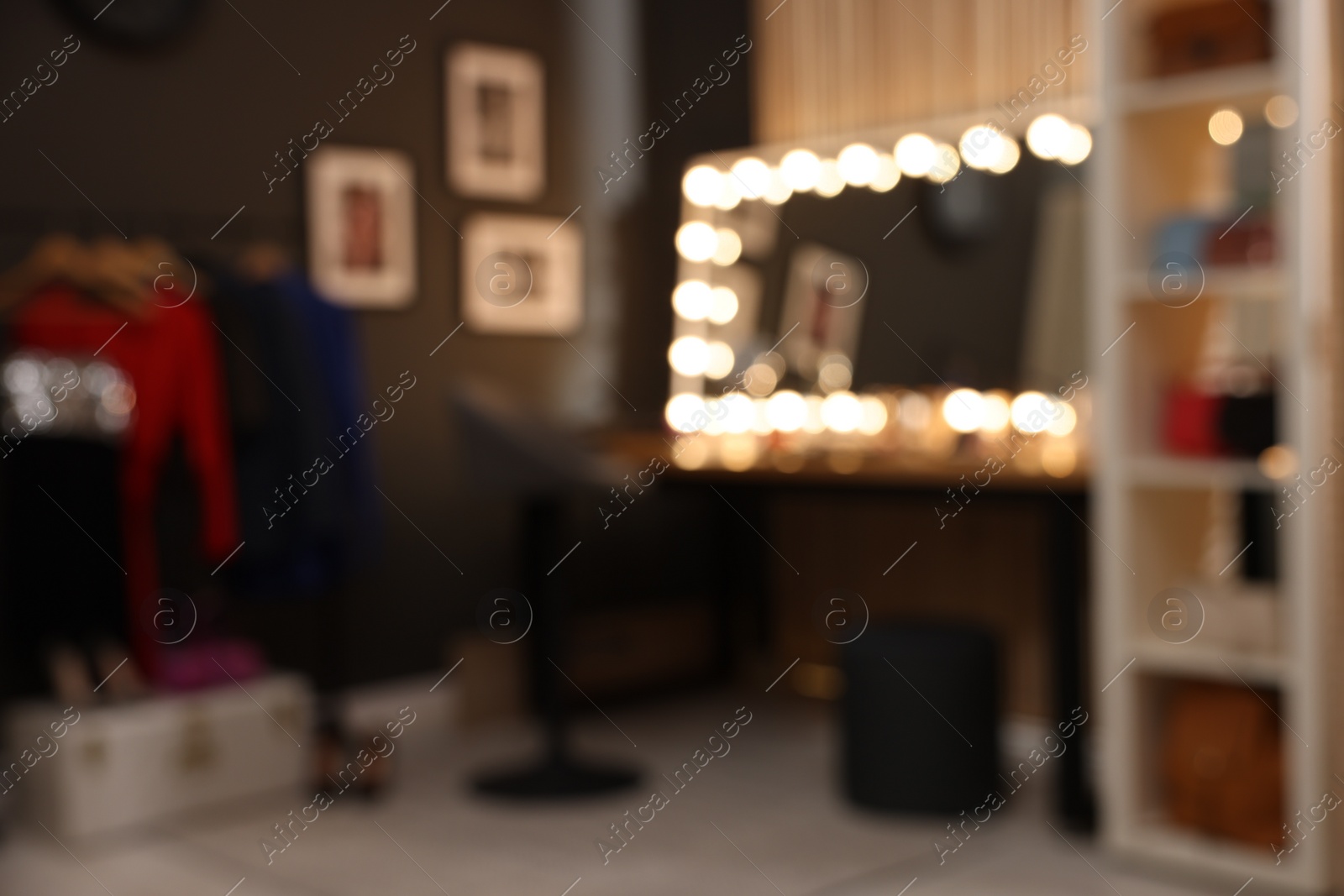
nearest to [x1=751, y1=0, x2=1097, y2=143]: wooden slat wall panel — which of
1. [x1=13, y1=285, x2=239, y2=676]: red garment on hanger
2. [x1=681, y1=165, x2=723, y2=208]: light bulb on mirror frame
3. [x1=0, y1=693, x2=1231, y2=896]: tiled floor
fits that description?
[x1=681, y1=165, x2=723, y2=208]: light bulb on mirror frame

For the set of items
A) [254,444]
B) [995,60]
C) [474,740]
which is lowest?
[474,740]

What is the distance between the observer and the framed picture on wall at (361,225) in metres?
3.96

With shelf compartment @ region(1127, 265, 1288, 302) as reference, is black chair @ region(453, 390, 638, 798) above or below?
below

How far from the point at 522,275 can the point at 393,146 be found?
61 centimetres

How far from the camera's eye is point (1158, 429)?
9.18 ft

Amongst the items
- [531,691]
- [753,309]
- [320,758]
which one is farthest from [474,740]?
[753,309]

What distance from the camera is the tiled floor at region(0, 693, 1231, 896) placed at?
263cm

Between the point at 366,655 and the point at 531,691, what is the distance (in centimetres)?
53

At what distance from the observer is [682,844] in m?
2.88

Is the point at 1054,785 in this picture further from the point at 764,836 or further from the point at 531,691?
the point at 531,691

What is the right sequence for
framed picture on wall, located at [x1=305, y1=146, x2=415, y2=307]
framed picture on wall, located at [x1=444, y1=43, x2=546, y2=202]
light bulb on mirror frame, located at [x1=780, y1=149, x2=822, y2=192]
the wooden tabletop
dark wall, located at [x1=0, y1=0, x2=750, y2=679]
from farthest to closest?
1. light bulb on mirror frame, located at [x1=780, y1=149, x2=822, y2=192]
2. framed picture on wall, located at [x1=444, y1=43, x2=546, y2=202]
3. framed picture on wall, located at [x1=305, y1=146, x2=415, y2=307]
4. dark wall, located at [x1=0, y1=0, x2=750, y2=679]
5. the wooden tabletop

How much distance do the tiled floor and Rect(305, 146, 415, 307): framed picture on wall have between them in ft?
4.93

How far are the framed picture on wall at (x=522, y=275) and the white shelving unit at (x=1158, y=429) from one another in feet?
7.31

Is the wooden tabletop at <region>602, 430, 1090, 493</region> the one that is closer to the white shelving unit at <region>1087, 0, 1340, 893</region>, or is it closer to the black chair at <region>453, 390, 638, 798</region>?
the white shelving unit at <region>1087, 0, 1340, 893</region>
